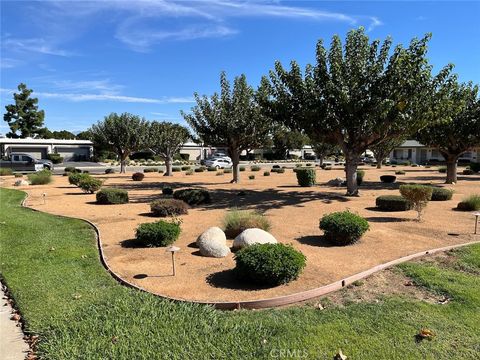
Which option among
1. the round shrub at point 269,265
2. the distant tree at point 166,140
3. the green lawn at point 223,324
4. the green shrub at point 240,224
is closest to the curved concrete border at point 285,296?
the green lawn at point 223,324

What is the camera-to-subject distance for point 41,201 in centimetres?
1942

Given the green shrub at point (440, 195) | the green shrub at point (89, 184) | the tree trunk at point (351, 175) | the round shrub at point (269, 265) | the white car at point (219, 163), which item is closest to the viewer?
the round shrub at point (269, 265)

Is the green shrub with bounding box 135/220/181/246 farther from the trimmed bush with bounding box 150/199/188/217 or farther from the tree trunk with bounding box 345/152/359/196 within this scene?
the tree trunk with bounding box 345/152/359/196

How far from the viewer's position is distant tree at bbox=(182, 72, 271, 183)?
27344mm

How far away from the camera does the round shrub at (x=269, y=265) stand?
7047mm

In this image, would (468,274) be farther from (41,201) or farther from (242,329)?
(41,201)

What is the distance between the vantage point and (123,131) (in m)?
39.7

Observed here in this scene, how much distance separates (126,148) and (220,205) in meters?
25.9

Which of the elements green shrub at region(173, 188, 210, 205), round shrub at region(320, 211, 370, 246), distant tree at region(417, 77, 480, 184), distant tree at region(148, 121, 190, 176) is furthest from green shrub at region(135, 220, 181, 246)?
distant tree at region(148, 121, 190, 176)

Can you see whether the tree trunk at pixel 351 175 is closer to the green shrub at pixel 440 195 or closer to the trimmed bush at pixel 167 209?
the green shrub at pixel 440 195

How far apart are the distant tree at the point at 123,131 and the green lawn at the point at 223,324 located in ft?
109

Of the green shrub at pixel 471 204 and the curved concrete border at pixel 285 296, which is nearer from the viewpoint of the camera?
the curved concrete border at pixel 285 296

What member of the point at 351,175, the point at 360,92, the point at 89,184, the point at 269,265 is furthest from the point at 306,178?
the point at 269,265

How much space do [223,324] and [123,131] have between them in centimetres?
3663
